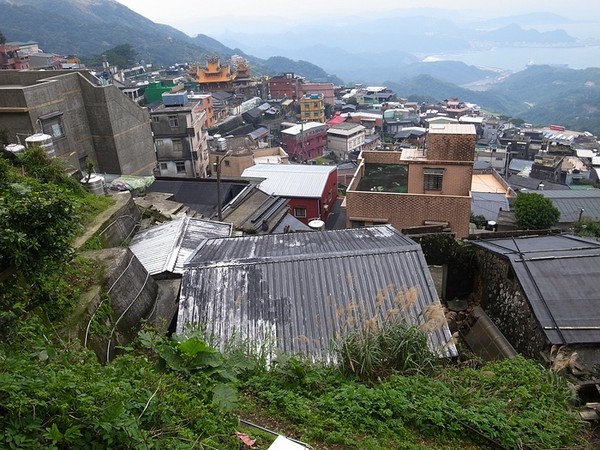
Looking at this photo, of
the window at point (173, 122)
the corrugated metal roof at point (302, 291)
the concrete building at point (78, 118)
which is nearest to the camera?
the corrugated metal roof at point (302, 291)

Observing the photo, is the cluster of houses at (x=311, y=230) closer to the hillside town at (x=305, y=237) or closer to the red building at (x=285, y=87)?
the hillside town at (x=305, y=237)

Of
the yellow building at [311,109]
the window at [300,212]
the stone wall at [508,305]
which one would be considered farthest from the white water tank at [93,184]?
the yellow building at [311,109]

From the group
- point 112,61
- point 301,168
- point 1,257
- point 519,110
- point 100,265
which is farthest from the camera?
point 519,110

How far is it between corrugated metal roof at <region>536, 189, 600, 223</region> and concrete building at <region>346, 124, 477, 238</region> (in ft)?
38.1

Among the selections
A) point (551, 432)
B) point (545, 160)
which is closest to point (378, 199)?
point (551, 432)

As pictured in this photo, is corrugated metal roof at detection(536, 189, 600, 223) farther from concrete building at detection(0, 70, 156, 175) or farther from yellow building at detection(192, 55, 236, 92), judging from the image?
yellow building at detection(192, 55, 236, 92)

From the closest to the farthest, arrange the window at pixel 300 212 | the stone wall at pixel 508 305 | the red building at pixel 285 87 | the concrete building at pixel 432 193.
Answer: the stone wall at pixel 508 305, the concrete building at pixel 432 193, the window at pixel 300 212, the red building at pixel 285 87

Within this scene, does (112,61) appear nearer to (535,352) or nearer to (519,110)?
(535,352)

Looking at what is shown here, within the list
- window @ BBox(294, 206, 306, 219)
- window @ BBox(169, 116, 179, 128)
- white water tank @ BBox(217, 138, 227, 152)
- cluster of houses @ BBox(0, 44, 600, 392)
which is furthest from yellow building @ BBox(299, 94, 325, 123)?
window @ BBox(294, 206, 306, 219)

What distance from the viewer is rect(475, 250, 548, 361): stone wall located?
739 centimetres

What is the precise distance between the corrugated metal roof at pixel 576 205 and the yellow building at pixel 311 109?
180ft

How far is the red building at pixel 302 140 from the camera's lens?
61.5m

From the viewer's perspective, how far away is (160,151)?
31766 millimetres

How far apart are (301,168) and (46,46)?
12259 centimetres
